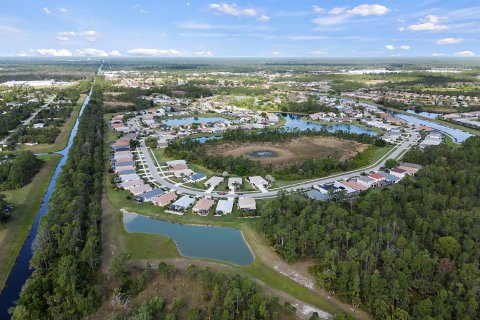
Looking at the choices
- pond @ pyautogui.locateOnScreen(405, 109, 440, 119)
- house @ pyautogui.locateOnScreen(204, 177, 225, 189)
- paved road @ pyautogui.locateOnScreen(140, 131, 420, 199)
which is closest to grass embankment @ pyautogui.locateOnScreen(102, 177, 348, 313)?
paved road @ pyautogui.locateOnScreen(140, 131, 420, 199)

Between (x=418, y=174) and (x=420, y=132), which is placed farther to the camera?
(x=420, y=132)

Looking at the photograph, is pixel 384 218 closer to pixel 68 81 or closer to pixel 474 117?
pixel 474 117

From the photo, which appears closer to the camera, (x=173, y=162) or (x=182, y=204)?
(x=182, y=204)

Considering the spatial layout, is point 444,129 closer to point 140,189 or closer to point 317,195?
point 317,195

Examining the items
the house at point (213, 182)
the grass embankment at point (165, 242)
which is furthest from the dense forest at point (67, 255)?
the house at point (213, 182)

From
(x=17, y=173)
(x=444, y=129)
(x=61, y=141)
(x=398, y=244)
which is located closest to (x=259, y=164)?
(x=398, y=244)

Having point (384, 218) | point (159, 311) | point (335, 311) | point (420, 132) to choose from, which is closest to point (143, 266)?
point (159, 311)

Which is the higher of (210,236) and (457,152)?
(457,152)
